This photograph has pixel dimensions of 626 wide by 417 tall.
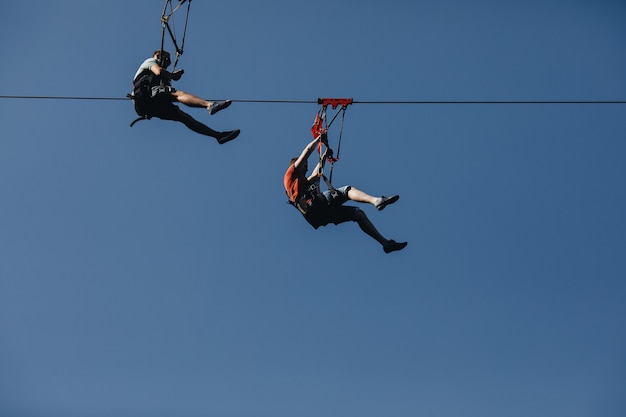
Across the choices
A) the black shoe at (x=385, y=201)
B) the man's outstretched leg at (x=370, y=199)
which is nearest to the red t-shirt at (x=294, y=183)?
the man's outstretched leg at (x=370, y=199)

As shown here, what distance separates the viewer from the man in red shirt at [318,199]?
8820mm

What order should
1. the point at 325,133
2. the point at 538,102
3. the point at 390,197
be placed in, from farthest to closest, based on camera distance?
the point at 538,102 → the point at 325,133 → the point at 390,197

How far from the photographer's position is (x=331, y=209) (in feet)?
29.5

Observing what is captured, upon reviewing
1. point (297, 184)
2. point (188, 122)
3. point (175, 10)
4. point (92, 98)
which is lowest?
point (297, 184)

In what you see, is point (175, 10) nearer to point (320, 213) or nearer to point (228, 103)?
point (228, 103)

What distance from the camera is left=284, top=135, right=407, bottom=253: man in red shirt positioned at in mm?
8820

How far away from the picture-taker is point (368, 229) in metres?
8.83

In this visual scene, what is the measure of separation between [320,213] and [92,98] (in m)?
3.21

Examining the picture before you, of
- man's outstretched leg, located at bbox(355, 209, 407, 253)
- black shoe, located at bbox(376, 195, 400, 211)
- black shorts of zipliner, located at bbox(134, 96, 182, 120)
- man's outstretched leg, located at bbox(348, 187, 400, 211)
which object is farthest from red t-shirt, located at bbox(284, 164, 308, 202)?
black shorts of zipliner, located at bbox(134, 96, 182, 120)

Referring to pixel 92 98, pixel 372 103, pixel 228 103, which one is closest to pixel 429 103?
pixel 372 103

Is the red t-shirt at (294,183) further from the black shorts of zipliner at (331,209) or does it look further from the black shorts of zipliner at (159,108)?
the black shorts of zipliner at (159,108)

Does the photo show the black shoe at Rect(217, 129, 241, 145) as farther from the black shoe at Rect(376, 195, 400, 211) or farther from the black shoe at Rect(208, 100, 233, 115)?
the black shoe at Rect(376, 195, 400, 211)

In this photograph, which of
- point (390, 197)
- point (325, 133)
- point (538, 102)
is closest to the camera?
point (390, 197)

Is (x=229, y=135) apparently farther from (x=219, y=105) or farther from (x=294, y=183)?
(x=294, y=183)
